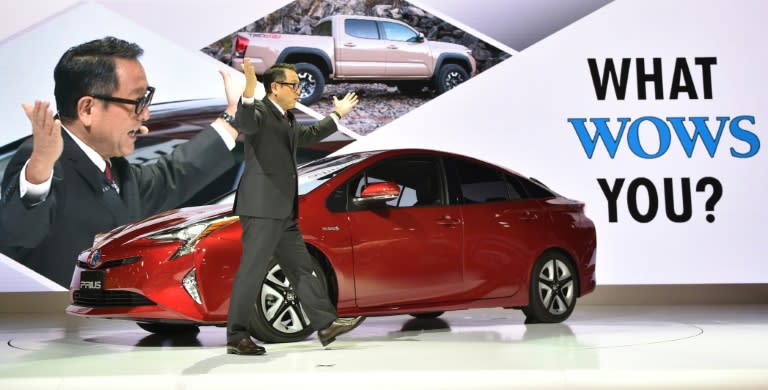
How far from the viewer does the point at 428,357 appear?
5117mm

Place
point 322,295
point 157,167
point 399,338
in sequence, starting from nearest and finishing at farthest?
point 322,295 → point 399,338 → point 157,167

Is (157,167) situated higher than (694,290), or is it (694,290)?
(157,167)

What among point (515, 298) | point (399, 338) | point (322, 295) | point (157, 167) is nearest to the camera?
point (322, 295)

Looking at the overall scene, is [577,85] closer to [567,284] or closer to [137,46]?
[567,284]

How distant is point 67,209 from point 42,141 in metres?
0.69

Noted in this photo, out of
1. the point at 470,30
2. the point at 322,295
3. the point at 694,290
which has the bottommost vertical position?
the point at 694,290

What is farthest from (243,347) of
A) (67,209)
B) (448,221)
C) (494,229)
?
(67,209)

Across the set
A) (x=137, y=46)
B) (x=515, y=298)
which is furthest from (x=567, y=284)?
(x=137, y=46)

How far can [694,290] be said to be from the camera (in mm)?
9547

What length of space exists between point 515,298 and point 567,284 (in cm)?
60

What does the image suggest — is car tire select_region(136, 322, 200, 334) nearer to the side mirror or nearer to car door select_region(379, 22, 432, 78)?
the side mirror

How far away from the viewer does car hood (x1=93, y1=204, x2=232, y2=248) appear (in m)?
5.89

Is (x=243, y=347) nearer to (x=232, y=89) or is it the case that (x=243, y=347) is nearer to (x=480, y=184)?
(x=480, y=184)

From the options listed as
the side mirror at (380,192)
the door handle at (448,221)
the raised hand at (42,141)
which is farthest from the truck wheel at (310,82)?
the side mirror at (380,192)
